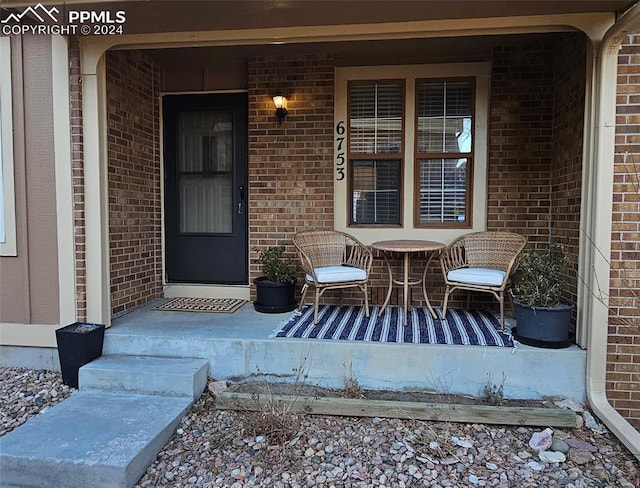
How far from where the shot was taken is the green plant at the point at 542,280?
305 cm

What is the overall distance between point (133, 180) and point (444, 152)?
9.57 ft

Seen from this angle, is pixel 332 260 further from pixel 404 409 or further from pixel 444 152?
pixel 404 409

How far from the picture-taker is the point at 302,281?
441 cm

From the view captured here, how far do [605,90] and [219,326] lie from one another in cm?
316

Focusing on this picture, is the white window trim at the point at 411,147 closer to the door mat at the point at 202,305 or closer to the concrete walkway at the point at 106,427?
the door mat at the point at 202,305

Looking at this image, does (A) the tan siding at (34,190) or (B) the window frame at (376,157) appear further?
(B) the window frame at (376,157)

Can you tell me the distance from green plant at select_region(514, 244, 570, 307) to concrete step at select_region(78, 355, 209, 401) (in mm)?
2332

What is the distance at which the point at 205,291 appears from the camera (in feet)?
15.0

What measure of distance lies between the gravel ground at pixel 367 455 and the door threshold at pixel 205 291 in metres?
1.77

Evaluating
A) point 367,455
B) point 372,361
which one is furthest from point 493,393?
point 367,455

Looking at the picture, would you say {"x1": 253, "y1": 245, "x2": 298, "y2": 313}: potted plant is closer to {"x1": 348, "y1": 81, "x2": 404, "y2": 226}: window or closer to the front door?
the front door

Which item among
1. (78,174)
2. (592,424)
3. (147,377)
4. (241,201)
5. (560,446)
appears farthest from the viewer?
(241,201)

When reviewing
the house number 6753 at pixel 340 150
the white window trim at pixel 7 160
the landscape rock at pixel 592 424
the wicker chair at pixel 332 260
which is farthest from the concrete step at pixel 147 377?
the landscape rock at pixel 592 424

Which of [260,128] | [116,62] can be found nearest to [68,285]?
[116,62]
